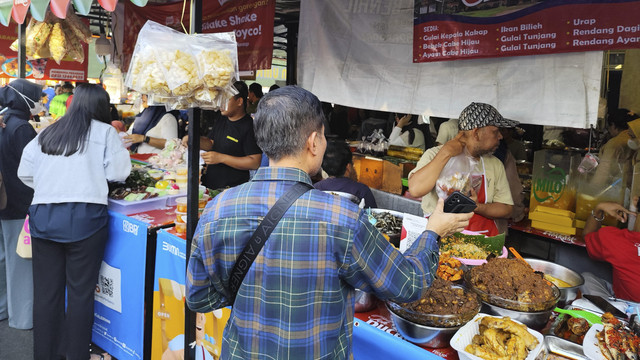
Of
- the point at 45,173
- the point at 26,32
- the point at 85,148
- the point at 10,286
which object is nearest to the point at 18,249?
the point at 10,286

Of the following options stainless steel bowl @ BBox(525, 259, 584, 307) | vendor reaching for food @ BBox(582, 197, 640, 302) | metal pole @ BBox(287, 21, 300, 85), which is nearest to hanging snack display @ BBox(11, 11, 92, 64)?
stainless steel bowl @ BBox(525, 259, 584, 307)

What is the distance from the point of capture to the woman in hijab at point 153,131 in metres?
5.59

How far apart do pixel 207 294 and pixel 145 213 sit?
2.30m

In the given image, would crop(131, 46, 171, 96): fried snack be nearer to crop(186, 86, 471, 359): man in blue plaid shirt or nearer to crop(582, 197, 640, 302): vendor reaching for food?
crop(186, 86, 471, 359): man in blue plaid shirt

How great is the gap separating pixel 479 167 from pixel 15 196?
3.89m

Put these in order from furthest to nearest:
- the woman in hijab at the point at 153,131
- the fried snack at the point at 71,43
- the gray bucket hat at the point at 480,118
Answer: the woman in hijab at the point at 153,131
the fried snack at the point at 71,43
the gray bucket hat at the point at 480,118

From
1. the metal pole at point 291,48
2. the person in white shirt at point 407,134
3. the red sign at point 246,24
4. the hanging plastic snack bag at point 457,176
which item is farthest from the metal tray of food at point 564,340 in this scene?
the metal pole at point 291,48

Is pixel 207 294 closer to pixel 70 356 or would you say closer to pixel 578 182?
pixel 70 356

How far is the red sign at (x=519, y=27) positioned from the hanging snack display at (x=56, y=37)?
10.2ft

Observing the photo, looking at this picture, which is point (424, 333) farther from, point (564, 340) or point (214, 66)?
point (214, 66)

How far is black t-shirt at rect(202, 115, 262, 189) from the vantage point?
452 centimetres

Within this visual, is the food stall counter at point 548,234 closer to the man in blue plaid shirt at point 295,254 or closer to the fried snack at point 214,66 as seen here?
the man in blue plaid shirt at point 295,254

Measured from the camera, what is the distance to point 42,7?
2.80m

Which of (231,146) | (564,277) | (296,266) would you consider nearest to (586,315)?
(564,277)
